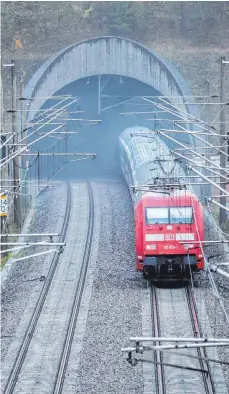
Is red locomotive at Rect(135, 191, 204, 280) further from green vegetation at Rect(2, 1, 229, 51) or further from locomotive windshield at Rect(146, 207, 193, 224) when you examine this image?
green vegetation at Rect(2, 1, 229, 51)

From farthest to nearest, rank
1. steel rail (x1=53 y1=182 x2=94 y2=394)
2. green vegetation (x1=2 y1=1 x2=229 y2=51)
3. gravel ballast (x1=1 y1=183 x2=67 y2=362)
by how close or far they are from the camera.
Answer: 1. green vegetation (x1=2 y1=1 x2=229 y2=51)
2. gravel ballast (x1=1 y1=183 x2=67 y2=362)
3. steel rail (x1=53 y1=182 x2=94 y2=394)

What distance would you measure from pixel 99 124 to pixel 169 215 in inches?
1010

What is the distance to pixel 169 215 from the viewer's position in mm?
23609

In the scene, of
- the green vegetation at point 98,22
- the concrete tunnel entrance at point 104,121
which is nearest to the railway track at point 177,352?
the concrete tunnel entrance at point 104,121

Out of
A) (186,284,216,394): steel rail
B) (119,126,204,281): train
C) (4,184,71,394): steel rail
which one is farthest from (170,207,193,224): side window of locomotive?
(4,184,71,394): steel rail

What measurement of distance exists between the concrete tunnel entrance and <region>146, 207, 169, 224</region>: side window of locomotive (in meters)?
21.6

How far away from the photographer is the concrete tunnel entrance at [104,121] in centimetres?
4669

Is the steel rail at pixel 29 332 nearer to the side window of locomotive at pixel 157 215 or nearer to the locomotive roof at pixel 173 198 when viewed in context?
the side window of locomotive at pixel 157 215

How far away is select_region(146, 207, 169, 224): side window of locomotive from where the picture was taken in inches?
926

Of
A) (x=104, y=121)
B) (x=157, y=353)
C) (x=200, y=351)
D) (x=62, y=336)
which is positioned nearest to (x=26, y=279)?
(x=62, y=336)

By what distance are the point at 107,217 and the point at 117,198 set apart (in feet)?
11.9

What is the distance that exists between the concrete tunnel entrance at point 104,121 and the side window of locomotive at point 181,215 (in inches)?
853

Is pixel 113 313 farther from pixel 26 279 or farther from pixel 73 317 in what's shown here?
pixel 26 279

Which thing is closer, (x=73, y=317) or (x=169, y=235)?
(x=73, y=317)
